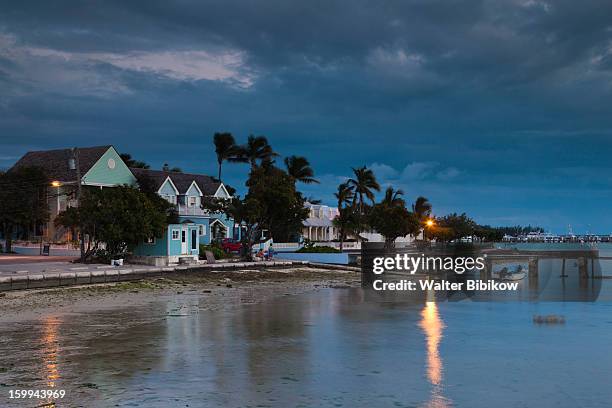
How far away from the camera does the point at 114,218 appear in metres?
45.6

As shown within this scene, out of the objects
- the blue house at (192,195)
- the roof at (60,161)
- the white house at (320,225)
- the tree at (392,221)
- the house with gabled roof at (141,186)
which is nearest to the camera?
the house with gabled roof at (141,186)

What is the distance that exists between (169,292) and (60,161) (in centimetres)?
3603

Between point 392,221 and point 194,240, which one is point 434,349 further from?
point 392,221

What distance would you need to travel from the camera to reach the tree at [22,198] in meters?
57.7

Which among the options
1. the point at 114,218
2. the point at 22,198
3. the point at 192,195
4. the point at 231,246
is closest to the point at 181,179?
the point at 192,195

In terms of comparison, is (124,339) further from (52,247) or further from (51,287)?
(52,247)

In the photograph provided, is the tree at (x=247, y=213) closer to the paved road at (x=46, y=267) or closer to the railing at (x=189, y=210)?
the paved road at (x=46, y=267)

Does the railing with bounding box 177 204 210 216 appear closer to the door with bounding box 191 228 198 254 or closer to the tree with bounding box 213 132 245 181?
the door with bounding box 191 228 198 254

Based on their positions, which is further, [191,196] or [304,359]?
[191,196]

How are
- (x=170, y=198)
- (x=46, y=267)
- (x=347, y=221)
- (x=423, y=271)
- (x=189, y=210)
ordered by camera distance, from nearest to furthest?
(x=46, y=267) → (x=423, y=271) → (x=189, y=210) → (x=170, y=198) → (x=347, y=221)

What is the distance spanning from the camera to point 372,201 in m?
93.7

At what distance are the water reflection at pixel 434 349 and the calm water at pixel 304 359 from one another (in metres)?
0.06

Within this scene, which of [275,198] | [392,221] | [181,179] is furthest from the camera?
[392,221]

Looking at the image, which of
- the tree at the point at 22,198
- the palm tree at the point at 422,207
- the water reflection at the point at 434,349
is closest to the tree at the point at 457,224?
the palm tree at the point at 422,207
